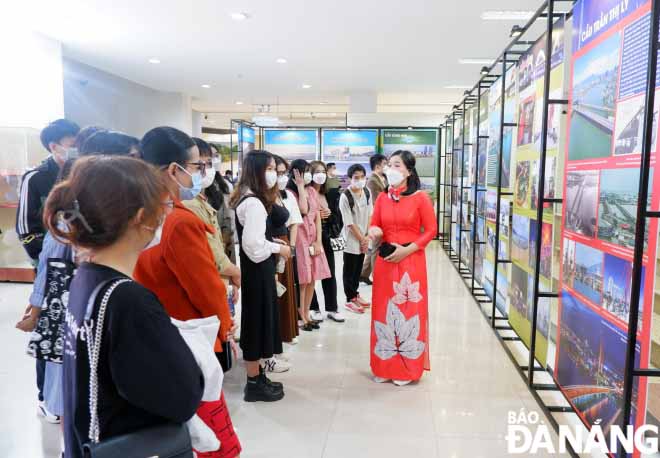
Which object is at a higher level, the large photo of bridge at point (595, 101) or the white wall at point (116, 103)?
the white wall at point (116, 103)

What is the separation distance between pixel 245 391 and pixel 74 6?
5.02 metres

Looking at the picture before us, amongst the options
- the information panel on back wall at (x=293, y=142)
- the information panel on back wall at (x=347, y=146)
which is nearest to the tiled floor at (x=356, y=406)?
the information panel on back wall at (x=347, y=146)

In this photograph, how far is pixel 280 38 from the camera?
6.66m

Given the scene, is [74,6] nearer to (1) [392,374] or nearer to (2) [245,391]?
(2) [245,391]

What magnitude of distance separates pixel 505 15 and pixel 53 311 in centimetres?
576

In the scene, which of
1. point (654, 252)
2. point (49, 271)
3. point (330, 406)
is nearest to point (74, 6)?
point (49, 271)

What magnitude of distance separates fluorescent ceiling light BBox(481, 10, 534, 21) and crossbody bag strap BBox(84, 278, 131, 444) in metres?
5.82

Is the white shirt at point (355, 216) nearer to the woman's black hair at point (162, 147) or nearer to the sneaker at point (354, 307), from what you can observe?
the sneaker at point (354, 307)

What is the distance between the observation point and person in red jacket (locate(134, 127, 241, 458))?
1.69 metres

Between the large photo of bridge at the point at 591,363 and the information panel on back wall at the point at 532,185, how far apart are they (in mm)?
389

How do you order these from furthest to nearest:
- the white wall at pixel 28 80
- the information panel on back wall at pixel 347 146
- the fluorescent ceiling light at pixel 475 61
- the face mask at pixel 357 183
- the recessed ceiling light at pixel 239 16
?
the information panel on back wall at pixel 347 146 < the fluorescent ceiling light at pixel 475 61 < the white wall at pixel 28 80 < the recessed ceiling light at pixel 239 16 < the face mask at pixel 357 183

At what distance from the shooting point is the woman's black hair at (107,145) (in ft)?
6.68

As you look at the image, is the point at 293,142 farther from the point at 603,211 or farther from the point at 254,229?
the point at 603,211

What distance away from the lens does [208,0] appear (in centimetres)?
519
